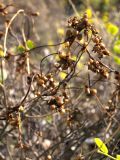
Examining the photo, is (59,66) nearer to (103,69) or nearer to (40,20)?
(103,69)

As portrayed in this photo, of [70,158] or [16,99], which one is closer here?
[70,158]

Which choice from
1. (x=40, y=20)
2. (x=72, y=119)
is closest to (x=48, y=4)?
(x=40, y=20)

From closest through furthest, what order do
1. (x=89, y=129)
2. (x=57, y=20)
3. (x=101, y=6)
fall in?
1. (x=89, y=129)
2. (x=57, y=20)
3. (x=101, y=6)

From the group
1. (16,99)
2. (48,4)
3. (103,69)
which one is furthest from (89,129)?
(48,4)

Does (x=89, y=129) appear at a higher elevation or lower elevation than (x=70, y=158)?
higher

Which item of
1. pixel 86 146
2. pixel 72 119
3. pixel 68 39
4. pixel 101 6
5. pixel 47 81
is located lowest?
pixel 86 146

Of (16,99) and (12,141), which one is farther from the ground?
(16,99)

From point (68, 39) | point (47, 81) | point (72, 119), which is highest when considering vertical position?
point (68, 39)

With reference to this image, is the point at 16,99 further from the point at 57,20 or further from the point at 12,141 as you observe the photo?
the point at 57,20

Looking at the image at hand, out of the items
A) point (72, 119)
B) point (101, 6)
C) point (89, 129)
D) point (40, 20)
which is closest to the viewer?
point (72, 119)
